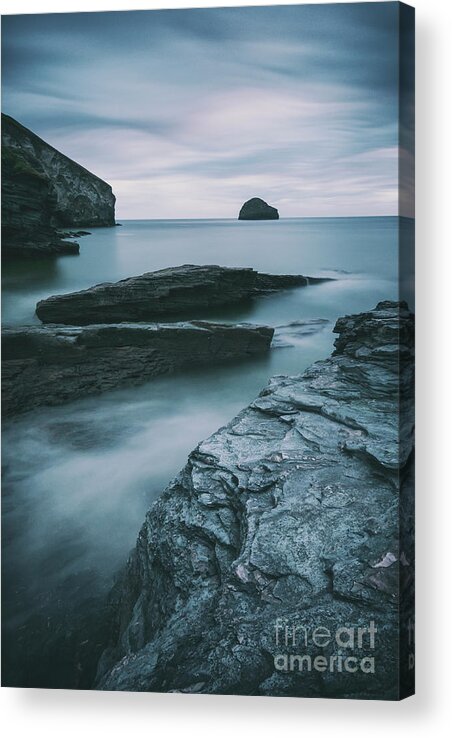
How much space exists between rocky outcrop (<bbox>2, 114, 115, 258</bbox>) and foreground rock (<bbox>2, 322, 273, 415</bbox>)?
0.44 m

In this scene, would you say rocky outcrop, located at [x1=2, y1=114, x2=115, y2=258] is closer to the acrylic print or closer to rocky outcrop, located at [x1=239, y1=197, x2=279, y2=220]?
the acrylic print

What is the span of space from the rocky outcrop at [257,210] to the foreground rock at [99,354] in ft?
1.72

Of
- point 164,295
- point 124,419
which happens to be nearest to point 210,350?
point 164,295

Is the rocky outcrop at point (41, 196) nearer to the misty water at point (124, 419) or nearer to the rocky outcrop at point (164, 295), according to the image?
the misty water at point (124, 419)

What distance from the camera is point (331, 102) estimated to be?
3.91 m

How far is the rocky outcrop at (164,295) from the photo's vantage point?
13.8ft

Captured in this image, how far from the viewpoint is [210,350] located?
4.25m

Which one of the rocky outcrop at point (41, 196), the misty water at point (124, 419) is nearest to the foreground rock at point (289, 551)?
the misty water at point (124, 419)

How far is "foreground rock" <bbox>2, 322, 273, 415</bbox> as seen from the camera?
13.8 feet

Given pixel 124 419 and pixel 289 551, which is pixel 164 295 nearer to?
pixel 124 419

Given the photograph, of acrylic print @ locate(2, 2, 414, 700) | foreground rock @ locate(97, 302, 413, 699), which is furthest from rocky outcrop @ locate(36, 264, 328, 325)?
foreground rock @ locate(97, 302, 413, 699)

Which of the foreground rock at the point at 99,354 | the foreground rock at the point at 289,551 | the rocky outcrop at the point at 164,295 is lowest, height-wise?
the foreground rock at the point at 289,551

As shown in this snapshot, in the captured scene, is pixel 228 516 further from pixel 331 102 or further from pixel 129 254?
pixel 331 102

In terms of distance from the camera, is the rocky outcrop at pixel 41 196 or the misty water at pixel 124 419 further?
the rocky outcrop at pixel 41 196
